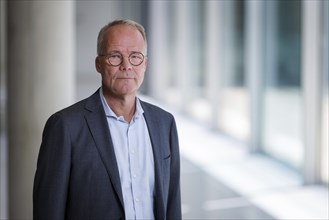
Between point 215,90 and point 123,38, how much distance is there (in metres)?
8.49

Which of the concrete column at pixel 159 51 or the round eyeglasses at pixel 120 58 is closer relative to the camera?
the round eyeglasses at pixel 120 58

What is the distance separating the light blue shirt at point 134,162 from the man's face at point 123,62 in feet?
0.30

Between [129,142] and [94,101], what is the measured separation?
0.67ft

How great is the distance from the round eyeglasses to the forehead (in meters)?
0.02

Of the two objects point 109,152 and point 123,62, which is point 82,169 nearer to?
point 109,152

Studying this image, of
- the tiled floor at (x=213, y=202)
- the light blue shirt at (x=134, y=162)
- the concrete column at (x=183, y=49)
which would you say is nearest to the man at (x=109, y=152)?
the light blue shirt at (x=134, y=162)

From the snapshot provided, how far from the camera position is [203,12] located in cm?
1148

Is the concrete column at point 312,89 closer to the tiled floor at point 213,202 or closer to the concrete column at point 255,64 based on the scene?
the tiled floor at point 213,202

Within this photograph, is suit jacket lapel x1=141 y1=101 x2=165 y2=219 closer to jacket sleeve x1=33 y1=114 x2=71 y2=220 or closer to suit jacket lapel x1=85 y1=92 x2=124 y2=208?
suit jacket lapel x1=85 y1=92 x2=124 y2=208

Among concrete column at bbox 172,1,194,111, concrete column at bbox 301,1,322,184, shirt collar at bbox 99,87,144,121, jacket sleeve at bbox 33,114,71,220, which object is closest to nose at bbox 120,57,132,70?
shirt collar at bbox 99,87,144,121

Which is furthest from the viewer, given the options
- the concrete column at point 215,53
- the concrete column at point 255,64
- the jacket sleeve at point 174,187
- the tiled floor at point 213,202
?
the concrete column at point 215,53

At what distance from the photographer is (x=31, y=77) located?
12.5 feet

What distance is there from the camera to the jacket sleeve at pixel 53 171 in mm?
1788

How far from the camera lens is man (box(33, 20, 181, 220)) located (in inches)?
70.6
